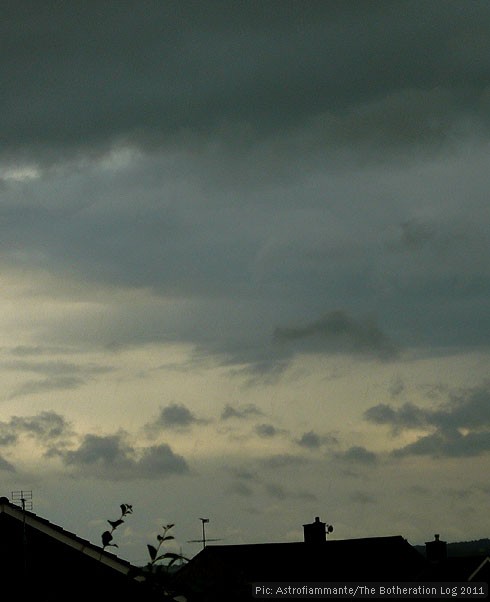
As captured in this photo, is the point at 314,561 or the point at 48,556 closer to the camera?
the point at 48,556

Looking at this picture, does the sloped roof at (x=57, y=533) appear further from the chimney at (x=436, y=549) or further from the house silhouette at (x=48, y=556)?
the chimney at (x=436, y=549)

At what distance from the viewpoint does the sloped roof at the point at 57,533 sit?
27.8 meters

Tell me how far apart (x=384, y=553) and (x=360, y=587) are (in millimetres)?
9533

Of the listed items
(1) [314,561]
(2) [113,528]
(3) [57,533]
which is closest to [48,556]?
(3) [57,533]

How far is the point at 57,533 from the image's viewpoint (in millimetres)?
28156

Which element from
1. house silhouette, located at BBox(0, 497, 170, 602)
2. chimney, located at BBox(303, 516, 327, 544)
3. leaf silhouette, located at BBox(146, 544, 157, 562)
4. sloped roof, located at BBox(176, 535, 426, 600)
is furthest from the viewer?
chimney, located at BBox(303, 516, 327, 544)

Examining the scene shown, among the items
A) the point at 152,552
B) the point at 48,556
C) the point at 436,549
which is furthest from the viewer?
the point at 436,549

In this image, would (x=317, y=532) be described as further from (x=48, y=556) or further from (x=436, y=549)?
(x=48, y=556)

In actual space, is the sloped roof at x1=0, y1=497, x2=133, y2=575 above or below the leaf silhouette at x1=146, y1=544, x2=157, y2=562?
above

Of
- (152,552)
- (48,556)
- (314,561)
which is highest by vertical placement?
(314,561)

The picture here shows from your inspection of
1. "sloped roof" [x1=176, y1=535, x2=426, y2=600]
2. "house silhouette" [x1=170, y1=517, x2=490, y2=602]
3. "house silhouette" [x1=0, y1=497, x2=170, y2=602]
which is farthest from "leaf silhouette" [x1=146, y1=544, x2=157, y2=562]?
"sloped roof" [x1=176, y1=535, x2=426, y2=600]

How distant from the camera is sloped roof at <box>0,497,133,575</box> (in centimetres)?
2780

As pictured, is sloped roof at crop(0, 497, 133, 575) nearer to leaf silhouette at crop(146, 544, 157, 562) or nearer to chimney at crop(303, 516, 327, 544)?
leaf silhouette at crop(146, 544, 157, 562)

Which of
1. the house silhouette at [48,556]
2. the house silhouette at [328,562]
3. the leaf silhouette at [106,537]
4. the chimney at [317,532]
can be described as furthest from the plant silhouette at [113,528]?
the chimney at [317,532]
